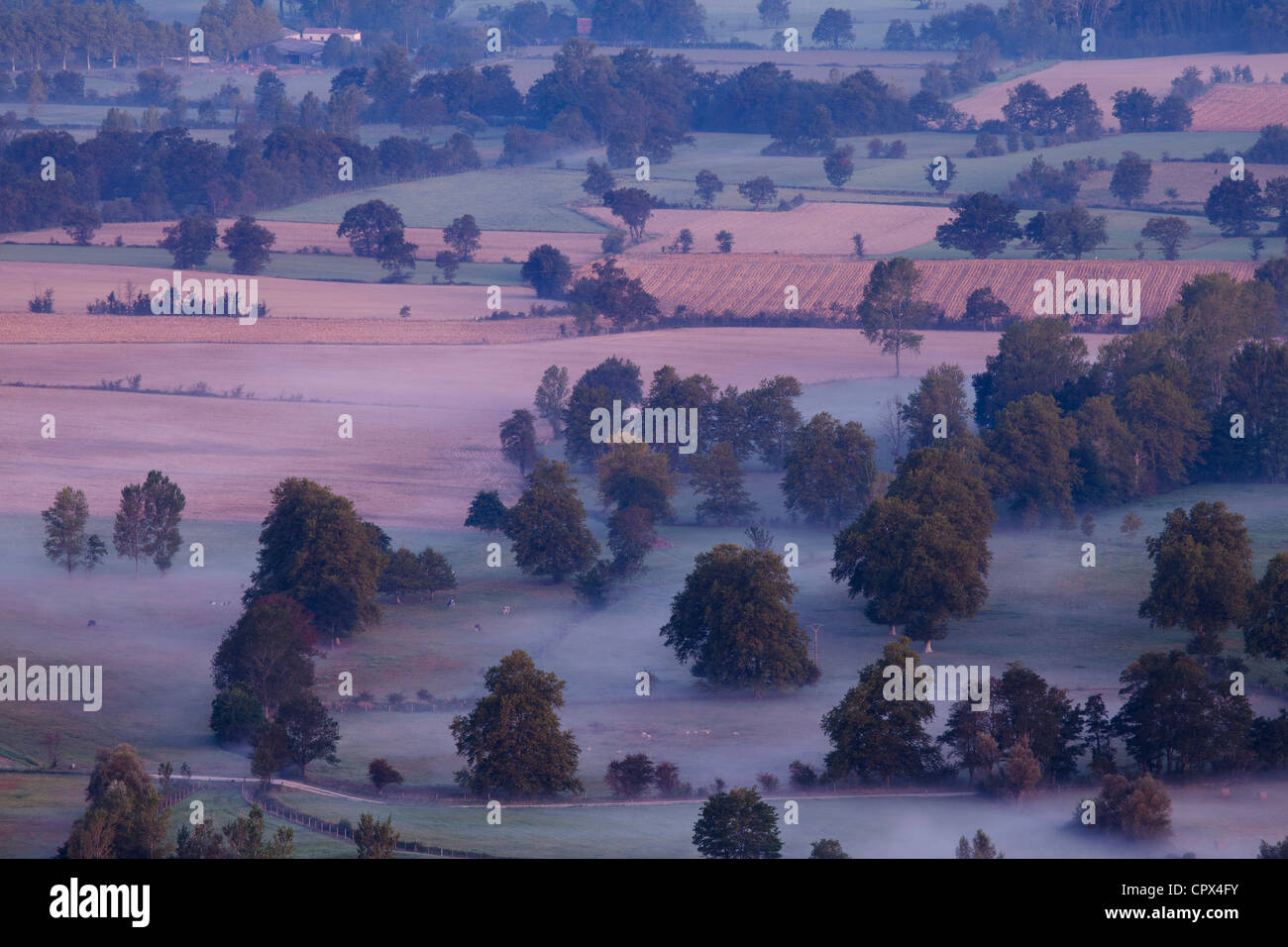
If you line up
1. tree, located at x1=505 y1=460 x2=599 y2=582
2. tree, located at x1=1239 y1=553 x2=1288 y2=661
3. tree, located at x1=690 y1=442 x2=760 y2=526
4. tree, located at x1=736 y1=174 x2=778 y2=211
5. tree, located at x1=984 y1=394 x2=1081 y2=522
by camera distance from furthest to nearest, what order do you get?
tree, located at x1=736 y1=174 x2=778 y2=211, tree, located at x1=690 y1=442 x2=760 y2=526, tree, located at x1=984 y1=394 x2=1081 y2=522, tree, located at x1=505 y1=460 x2=599 y2=582, tree, located at x1=1239 y1=553 x2=1288 y2=661

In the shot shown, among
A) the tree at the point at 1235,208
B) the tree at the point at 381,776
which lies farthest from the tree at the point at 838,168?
the tree at the point at 381,776

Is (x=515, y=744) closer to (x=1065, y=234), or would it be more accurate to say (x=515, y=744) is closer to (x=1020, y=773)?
(x=1020, y=773)

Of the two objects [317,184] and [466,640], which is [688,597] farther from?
[317,184]

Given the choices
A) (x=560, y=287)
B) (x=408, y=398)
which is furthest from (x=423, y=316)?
(x=408, y=398)

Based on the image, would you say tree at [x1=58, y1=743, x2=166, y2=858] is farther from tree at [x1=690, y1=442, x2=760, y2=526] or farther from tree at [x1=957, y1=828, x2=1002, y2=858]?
tree at [x1=690, y1=442, x2=760, y2=526]

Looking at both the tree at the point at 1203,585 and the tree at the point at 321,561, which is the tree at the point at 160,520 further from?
the tree at the point at 1203,585

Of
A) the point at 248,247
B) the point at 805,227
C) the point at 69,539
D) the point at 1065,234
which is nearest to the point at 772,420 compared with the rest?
the point at 69,539

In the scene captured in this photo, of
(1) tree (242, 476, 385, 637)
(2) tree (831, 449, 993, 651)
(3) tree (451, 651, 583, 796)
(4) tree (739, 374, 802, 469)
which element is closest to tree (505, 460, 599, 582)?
(1) tree (242, 476, 385, 637)
